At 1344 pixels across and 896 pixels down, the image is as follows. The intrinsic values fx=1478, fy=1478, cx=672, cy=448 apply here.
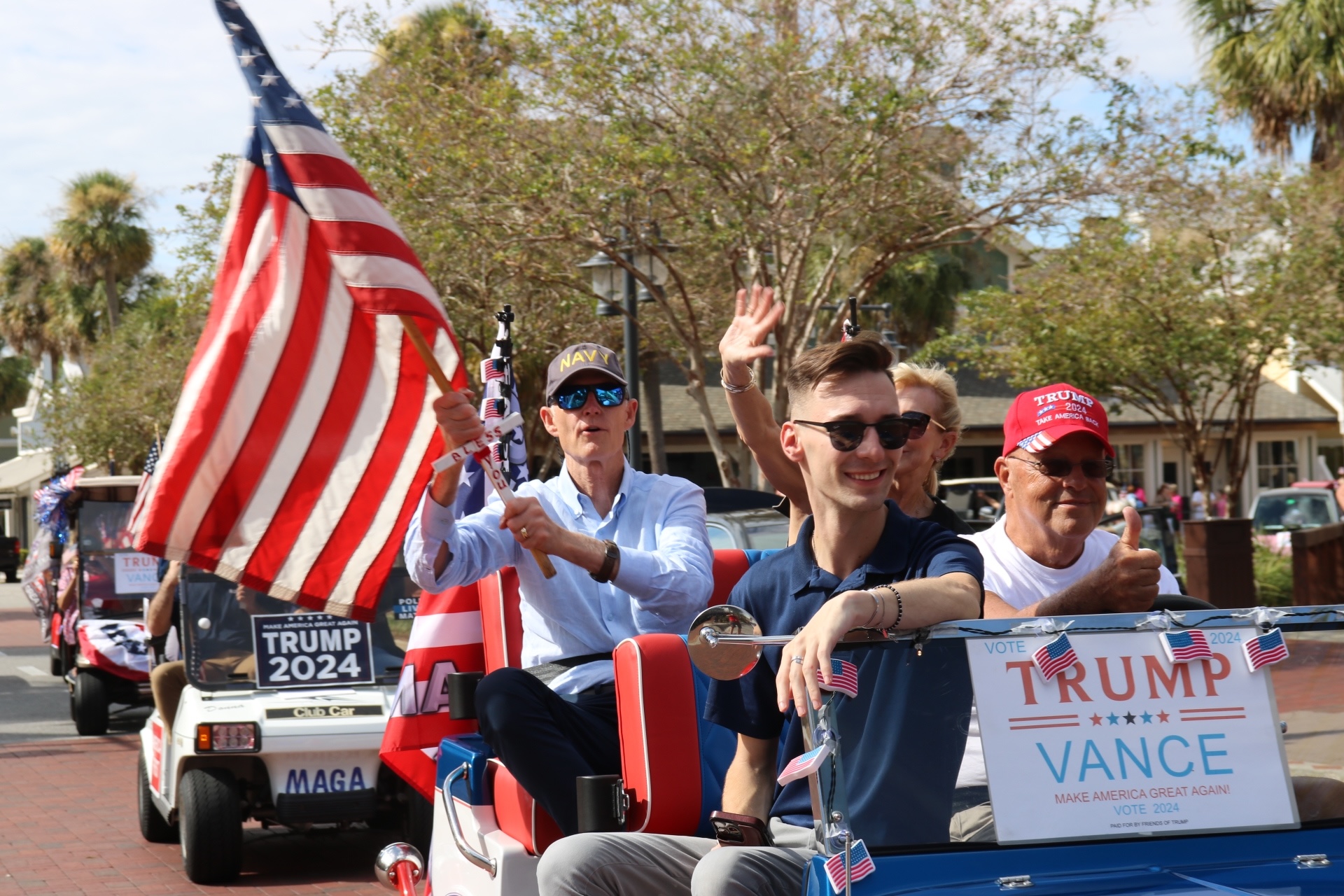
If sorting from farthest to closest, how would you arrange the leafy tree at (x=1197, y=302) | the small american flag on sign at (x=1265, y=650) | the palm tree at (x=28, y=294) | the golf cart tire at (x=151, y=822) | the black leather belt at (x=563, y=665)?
the palm tree at (x=28, y=294), the leafy tree at (x=1197, y=302), the golf cart tire at (x=151, y=822), the black leather belt at (x=563, y=665), the small american flag on sign at (x=1265, y=650)

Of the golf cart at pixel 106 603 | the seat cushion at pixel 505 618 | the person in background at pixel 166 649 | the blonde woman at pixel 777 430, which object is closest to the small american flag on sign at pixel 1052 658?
the blonde woman at pixel 777 430

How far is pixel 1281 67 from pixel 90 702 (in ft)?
61.1

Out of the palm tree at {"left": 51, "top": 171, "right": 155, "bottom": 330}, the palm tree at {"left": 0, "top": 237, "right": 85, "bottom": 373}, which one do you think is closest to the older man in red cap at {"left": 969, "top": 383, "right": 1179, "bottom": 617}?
the palm tree at {"left": 51, "top": 171, "right": 155, "bottom": 330}

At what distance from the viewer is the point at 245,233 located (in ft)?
15.4

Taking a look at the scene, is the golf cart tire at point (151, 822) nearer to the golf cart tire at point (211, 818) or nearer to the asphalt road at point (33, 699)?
the golf cart tire at point (211, 818)

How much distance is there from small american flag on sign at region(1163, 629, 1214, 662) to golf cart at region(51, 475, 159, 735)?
10944 millimetres

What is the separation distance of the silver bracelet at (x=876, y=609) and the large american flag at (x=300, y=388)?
7.21 feet

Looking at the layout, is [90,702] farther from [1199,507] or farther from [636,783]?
[1199,507]

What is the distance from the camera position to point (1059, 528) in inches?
152

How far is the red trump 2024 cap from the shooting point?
145 inches

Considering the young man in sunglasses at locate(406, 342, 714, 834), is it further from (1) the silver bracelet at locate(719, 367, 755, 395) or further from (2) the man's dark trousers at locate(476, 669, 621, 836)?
(1) the silver bracelet at locate(719, 367, 755, 395)

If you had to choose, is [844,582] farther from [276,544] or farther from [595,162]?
[595,162]

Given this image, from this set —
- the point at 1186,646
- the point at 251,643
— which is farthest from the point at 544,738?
the point at 251,643

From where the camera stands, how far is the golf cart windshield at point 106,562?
13000mm
